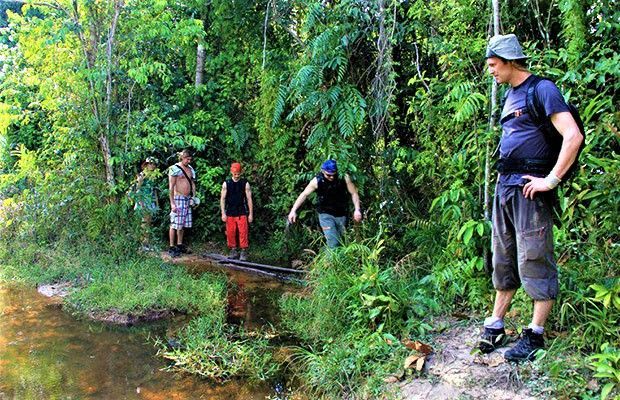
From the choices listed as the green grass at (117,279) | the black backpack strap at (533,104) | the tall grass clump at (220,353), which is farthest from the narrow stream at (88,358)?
the black backpack strap at (533,104)

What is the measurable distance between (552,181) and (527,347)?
1250 mm

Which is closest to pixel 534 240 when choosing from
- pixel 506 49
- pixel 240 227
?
pixel 506 49

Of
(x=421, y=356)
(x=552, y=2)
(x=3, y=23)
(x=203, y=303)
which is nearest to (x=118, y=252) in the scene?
(x=203, y=303)

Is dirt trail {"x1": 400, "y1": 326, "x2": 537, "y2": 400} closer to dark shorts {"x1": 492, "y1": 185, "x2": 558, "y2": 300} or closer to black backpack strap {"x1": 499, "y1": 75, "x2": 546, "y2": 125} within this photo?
dark shorts {"x1": 492, "y1": 185, "x2": 558, "y2": 300}

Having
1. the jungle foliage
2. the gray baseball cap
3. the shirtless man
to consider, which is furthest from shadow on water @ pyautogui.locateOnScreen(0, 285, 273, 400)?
the gray baseball cap

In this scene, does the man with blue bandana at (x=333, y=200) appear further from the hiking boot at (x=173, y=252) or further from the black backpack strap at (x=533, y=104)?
the black backpack strap at (x=533, y=104)

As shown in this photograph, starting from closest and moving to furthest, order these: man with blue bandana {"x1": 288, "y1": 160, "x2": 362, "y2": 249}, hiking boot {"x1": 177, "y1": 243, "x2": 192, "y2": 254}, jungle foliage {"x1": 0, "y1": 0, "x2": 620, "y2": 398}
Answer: jungle foliage {"x1": 0, "y1": 0, "x2": 620, "y2": 398}, man with blue bandana {"x1": 288, "y1": 160, "x2": 362, "y2": 249}, hiking boot {"x1": 177, "y1": 243, "x2": 192, "y2": 254}

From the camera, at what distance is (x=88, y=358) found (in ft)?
17.1

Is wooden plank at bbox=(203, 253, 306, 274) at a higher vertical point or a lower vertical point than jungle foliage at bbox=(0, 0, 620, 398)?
lower

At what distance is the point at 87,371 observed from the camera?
495cm

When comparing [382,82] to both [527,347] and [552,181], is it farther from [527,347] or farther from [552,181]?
[527,347]

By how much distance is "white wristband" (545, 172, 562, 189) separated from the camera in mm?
3404

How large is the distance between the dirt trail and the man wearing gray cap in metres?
0.17

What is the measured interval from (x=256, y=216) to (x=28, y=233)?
3880mm
